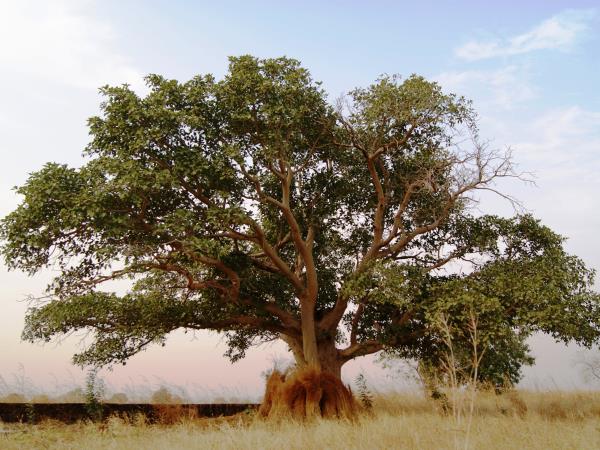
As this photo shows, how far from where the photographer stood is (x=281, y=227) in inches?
886

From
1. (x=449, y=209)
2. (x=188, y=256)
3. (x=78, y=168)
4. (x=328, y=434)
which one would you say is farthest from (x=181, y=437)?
(x=449, y=209)

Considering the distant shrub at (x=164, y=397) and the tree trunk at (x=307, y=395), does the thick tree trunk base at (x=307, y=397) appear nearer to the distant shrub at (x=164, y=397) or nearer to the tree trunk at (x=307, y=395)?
the tree trunk at (x=307, y=395)

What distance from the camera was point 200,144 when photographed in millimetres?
19156

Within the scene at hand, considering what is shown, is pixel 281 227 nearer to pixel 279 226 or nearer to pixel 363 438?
pixel 279 226

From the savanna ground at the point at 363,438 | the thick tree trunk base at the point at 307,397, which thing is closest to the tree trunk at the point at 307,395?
the thick tree trunk base at the point at 307,397

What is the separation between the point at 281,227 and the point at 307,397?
6200 mm

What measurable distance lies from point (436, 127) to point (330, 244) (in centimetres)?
584

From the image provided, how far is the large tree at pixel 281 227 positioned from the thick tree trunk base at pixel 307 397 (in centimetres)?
119

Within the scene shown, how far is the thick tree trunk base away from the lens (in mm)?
19516

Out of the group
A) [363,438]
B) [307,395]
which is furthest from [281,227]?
[363,438]

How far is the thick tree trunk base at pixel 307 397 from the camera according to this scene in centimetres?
1952

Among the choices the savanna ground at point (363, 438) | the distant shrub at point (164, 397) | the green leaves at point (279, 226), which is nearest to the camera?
the savanna ground at point (363, 438)

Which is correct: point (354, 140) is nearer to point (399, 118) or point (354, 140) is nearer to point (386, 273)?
point (399, 118)

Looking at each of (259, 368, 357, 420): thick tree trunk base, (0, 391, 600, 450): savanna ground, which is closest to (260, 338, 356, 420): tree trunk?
(259, 368, 357, 420): thick tree trunk base
